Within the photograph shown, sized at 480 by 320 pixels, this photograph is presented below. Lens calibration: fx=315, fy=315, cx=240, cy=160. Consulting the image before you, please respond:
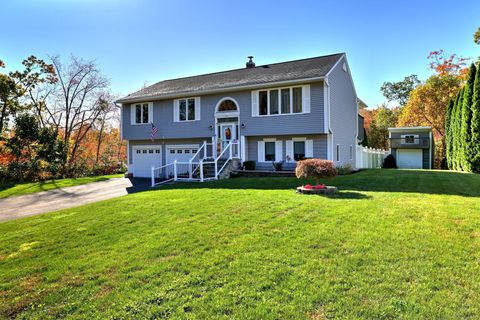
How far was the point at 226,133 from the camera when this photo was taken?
61.8ft

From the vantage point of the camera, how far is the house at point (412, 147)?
29.3 meters

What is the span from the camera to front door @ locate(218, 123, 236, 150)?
61.0ft

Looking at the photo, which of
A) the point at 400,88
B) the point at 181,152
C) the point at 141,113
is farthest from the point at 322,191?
the point at 400,88

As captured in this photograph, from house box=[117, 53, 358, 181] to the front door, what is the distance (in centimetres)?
4

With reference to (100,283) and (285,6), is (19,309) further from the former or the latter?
(285,6)

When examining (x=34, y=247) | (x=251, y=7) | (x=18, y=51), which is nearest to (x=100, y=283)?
(x=34, y=247)

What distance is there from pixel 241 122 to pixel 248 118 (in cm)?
49

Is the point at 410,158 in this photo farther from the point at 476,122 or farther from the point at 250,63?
the point at 250,63

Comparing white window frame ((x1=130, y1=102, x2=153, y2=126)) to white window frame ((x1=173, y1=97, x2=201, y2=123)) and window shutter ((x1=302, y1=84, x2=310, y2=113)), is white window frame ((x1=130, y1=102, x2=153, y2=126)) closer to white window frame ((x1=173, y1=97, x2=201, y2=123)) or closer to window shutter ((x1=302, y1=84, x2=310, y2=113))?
white window frame ((x1=173, y1=97, x2=201, y2=123))

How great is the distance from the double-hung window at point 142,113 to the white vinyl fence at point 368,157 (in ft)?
49.1

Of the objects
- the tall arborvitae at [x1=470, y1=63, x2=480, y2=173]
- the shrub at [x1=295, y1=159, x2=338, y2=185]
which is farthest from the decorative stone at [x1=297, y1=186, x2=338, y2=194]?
the tall arborvitae at [x1=470, y1=63, x2=480, y2=173]

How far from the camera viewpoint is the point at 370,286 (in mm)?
3615

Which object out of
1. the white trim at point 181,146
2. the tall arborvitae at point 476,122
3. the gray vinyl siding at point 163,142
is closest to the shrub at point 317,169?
the tall arborvitae at point 476,122

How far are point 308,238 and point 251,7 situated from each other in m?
11.4
